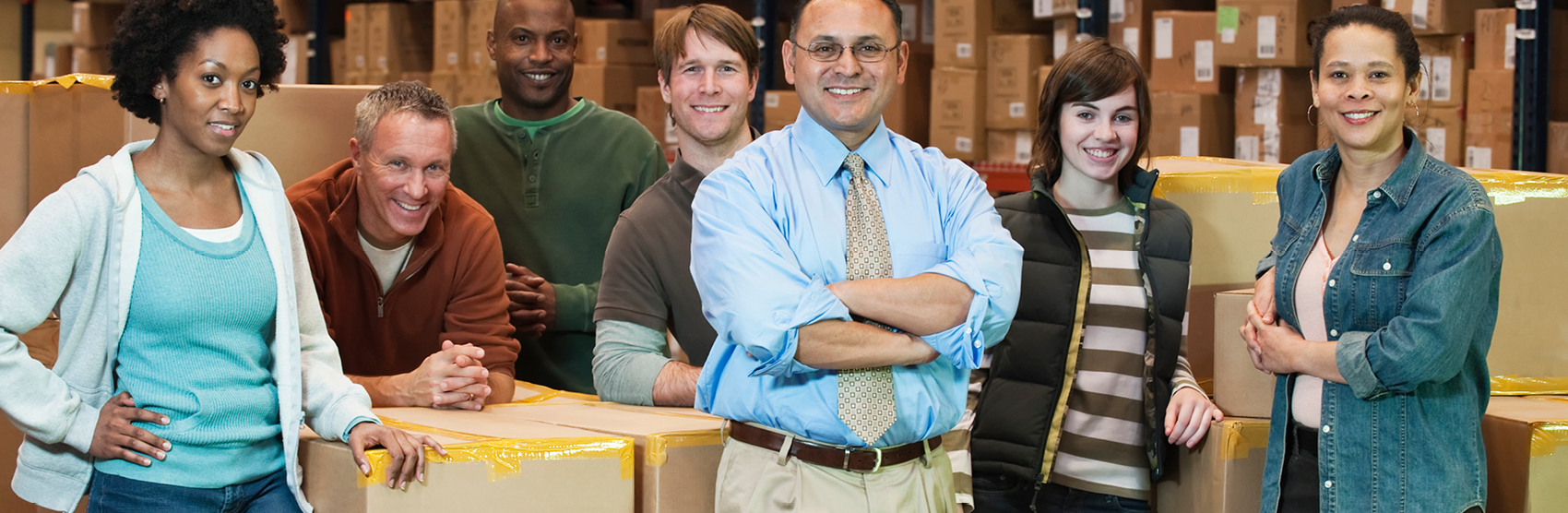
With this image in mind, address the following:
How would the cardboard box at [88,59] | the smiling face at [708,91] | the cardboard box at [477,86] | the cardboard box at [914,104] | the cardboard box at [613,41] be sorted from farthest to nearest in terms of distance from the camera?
the cardboard box at [88,59]
the cardboard box at [477,86]
the cardboard box at [613,41]
the cardboard box at [914,104]
the smiling face at [708,91]

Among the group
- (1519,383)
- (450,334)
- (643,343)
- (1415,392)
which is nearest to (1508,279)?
(1519,383)

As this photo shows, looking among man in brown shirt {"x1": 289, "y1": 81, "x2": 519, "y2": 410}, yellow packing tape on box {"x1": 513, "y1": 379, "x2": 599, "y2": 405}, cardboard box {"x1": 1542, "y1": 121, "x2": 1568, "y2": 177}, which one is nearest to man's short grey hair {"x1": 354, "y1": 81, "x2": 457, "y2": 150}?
man in brown shirt {"x1": 289, "y1": 81, "x2": 519, "y2": 410}

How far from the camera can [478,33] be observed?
556 cm

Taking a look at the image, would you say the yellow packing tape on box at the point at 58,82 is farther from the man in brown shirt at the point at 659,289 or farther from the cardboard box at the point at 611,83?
the cardboard box at the point at 611,83

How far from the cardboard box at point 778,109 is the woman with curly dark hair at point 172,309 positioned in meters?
3.21

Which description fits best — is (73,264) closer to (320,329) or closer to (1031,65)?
(320,329)

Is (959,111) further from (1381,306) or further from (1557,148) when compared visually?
(1381,306)

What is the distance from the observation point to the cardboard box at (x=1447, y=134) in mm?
3699

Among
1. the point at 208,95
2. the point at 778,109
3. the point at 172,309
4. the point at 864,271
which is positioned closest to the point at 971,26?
the point at 778,109

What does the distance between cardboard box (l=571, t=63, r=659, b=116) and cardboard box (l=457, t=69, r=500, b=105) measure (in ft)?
1.07

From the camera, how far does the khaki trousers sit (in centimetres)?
175

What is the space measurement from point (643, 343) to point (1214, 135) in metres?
Answer: 2.52

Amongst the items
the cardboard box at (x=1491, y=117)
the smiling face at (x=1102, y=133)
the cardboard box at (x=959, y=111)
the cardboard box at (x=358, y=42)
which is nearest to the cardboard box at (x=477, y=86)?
the cardboard box at (x=358, y=42)

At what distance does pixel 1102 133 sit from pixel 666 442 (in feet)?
2.76
